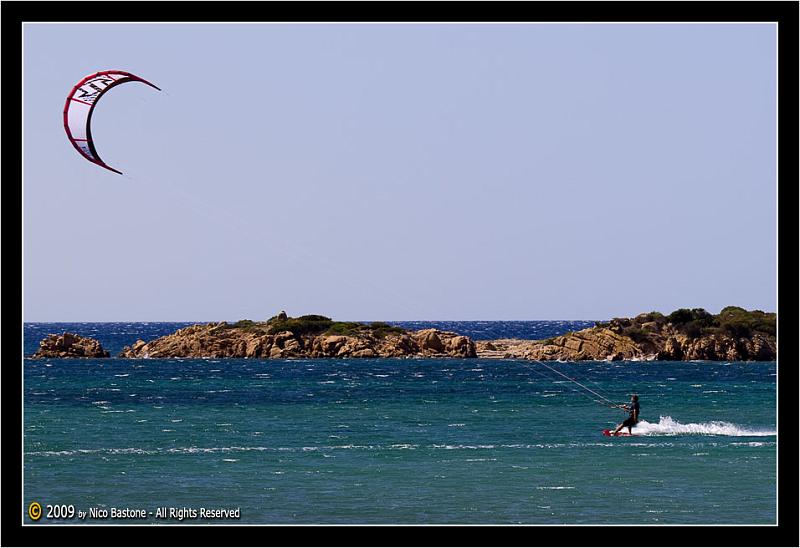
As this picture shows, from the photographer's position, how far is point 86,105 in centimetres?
2005

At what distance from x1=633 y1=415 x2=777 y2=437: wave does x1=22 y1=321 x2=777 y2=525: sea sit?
0.10 metres

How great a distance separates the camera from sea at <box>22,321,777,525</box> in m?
22.8

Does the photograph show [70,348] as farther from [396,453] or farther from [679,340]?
[396,453]

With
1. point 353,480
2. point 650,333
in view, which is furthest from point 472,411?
point 650,333

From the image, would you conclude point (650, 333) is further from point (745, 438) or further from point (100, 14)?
point (100, 14)

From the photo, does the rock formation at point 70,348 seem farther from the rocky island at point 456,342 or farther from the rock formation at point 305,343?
the rock formation at point 305,343

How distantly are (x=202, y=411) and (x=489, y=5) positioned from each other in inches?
1371

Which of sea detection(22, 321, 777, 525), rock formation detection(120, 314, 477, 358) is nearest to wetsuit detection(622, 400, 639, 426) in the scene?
sea detection(22, 321, 777, 525)

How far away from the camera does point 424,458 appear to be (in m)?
30.9

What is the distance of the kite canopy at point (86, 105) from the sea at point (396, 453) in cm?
721

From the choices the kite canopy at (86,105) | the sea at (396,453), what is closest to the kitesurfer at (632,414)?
the sea at (396,453)

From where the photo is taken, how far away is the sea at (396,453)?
2278cm

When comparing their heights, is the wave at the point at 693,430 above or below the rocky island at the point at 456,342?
below

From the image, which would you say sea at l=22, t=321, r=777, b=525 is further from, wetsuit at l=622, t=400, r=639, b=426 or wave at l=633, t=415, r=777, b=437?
wetsuit at l=622, t=400, r=639, b=426
